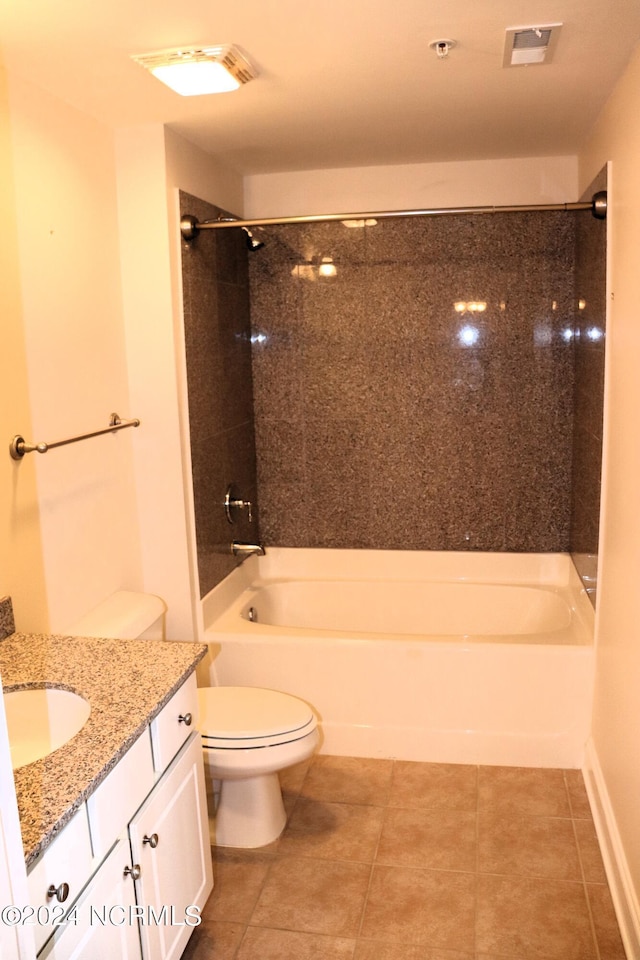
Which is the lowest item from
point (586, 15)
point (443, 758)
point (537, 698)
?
point (443, 758)

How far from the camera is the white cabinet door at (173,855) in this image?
5.88 ft

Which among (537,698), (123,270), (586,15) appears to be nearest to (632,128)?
(586,15)

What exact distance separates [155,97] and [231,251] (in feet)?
3.64

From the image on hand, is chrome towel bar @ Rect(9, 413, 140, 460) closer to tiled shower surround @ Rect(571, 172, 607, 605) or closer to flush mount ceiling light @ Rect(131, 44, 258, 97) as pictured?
flush mount ceiling light @ Rect(131, 44, 258, 97)

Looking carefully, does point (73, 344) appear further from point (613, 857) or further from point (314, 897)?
point (613, 857)

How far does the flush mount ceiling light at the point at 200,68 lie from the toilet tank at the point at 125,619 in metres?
1.59

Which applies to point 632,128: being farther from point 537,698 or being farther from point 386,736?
point 386,736

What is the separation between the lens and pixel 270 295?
3889 mm

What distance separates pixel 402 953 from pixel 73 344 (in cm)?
198

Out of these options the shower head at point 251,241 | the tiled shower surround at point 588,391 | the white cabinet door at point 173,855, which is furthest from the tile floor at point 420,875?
the shower head at point 251,241

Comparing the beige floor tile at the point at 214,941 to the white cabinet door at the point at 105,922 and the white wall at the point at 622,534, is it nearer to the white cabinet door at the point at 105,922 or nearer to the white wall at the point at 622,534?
the white cabinet door at the point at 105,922

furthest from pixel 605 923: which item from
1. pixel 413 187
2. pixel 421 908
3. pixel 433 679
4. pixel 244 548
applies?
pixel 413 187

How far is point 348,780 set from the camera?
3049 millimetres

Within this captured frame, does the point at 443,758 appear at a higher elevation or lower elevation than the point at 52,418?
lower
